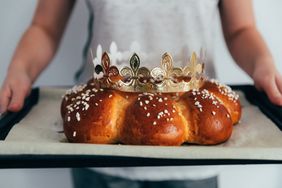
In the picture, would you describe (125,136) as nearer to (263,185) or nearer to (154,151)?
(154,151)

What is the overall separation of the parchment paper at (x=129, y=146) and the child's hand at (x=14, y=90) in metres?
0.03

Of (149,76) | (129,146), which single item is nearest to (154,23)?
(149,76)

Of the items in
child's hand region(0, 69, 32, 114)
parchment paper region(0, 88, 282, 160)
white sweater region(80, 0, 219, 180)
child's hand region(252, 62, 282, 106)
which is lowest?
parchment paper region(0, 88, 282, 160)

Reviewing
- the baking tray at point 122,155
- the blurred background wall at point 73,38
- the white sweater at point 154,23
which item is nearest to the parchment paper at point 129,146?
the baking tray at point 122,155

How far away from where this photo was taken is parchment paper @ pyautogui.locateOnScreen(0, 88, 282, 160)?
20.2 inches

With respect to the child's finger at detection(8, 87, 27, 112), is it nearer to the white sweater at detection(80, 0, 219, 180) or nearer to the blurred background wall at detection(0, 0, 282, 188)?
the white sweater at detection(80, 0, 219, 180)

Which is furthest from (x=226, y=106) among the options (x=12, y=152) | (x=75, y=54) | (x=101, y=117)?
(x=75, y=54)

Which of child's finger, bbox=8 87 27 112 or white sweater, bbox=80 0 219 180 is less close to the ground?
white sweater, bbox=80 0 219 180

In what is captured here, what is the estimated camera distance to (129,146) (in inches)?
20.7

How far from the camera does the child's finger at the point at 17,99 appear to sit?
0.68 meters

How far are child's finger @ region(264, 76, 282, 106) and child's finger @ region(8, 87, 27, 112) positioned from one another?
0.36m

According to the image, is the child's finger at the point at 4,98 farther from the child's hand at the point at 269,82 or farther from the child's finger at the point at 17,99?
the child's hand at the point at 269,82

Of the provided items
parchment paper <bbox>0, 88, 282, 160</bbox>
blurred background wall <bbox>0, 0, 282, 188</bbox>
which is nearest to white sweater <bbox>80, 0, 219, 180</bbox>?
parchment paper <bbox>0, 88, 282, 160</bbox>

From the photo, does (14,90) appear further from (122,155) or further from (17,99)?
(122,155)
